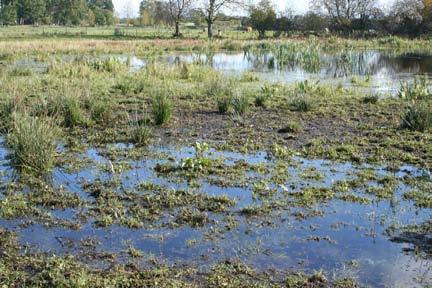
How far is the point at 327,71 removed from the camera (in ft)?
69.4

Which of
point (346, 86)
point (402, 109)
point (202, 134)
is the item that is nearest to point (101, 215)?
point (202, 134)

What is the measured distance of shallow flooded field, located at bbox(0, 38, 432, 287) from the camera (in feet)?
15.5

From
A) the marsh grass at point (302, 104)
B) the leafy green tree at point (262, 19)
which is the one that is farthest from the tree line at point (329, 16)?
the marsh grass at point (302, 104)

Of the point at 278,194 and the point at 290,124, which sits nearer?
the point at 278,194

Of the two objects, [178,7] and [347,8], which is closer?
[178,7]

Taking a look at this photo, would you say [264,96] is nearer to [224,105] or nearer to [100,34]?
[224,105]

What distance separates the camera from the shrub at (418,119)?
9.77m

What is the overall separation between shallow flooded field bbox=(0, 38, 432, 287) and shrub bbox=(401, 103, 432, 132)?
0.06 feet

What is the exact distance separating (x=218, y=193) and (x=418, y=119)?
4813 millimetres

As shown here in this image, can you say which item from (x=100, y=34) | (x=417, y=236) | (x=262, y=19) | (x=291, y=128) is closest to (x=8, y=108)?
(x=291, y=128)

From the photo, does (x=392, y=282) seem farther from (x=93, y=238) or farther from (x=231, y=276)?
(x=93, y=238)

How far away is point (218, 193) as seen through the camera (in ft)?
21.8

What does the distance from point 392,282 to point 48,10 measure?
7296 centimetres

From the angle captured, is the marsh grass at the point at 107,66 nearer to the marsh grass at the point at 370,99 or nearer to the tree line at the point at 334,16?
the marsh grass at the point at 370,99
